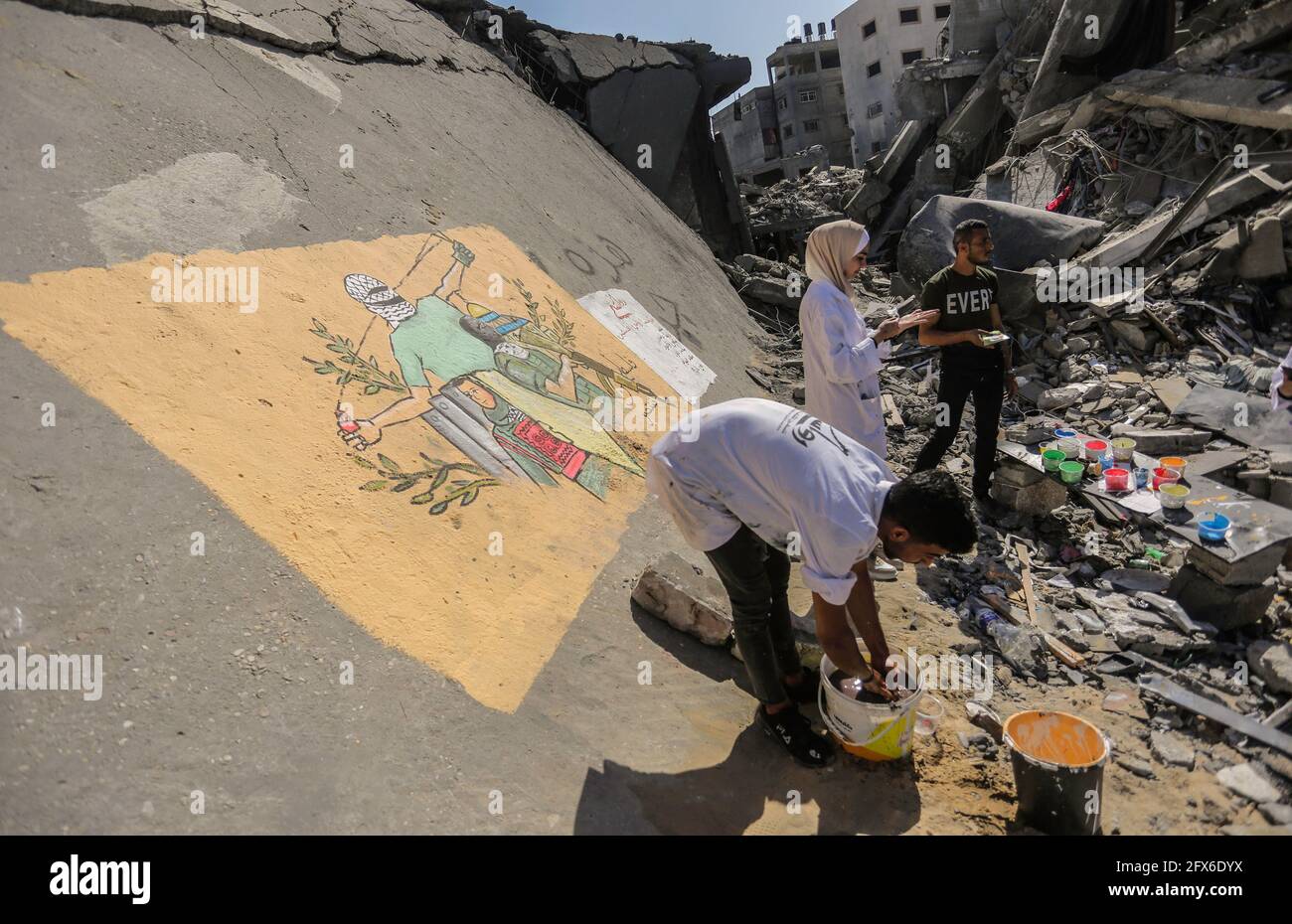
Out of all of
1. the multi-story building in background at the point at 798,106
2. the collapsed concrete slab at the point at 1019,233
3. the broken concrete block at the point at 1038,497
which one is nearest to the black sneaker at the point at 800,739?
the broken concrete block at the point at 1038,497

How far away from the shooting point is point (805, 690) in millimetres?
3338

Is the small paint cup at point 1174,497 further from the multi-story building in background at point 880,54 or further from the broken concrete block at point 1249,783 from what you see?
the multi-story building in background at point 880,54

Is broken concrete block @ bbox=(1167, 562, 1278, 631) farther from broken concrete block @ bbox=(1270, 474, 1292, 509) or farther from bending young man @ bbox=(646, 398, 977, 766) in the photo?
bending young man @ bbox=(646, 398, 977, 766)

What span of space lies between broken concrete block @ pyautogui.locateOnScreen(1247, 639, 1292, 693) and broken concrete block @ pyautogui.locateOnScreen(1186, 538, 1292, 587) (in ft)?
1.10

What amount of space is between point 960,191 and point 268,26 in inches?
438

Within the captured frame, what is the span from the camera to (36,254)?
3.48 m

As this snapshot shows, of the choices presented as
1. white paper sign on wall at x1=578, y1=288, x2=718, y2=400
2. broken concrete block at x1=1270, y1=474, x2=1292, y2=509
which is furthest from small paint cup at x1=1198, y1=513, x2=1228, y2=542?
white paper sign on wall at x1=578, y1=288, x2=718, y2=400

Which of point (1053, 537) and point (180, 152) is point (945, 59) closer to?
point (1053, 537)

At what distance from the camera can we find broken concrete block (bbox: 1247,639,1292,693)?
10.8 ft

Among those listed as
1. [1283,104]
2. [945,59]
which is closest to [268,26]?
[1283,104]

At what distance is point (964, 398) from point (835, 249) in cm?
166

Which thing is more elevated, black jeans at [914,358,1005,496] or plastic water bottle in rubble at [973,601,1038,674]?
black jeans at [914,358,1005,496]

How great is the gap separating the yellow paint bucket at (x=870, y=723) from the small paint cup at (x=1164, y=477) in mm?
3218

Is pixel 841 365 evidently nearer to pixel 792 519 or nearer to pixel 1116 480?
pixel 792 519
